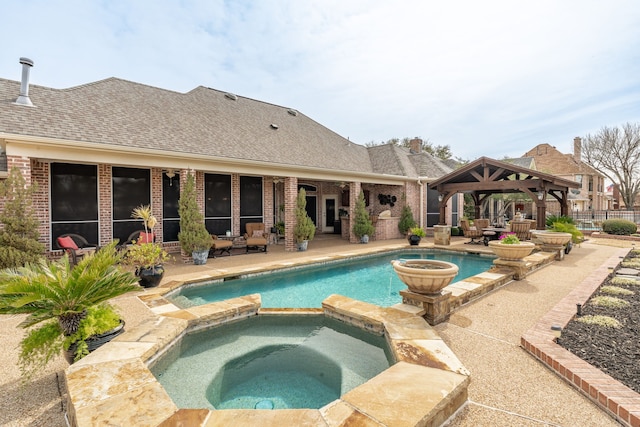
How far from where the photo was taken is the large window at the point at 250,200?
11.9 meters

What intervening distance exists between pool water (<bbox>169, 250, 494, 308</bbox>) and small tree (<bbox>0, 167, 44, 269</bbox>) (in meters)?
2.93

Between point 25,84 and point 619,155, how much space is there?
40.2m

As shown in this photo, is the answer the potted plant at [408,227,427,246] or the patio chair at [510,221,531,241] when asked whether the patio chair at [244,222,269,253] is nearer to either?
the potted plant at [408,227,427,246]

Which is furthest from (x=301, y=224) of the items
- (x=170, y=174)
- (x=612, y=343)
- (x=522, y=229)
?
(x=522, y=229)

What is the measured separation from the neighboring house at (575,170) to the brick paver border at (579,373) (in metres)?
33.9

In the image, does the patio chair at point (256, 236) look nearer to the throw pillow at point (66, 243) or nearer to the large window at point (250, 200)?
the large window at point (250, 200)

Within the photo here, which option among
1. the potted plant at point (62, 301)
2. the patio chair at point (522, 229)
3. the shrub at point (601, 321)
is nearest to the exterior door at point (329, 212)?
the patio chair at point (522, 229)

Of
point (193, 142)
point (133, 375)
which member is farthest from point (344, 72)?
point (133, 375)

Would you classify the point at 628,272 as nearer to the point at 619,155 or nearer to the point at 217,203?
the point at 217,203

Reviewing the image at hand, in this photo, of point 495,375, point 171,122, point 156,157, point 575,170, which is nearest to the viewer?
point 495,375

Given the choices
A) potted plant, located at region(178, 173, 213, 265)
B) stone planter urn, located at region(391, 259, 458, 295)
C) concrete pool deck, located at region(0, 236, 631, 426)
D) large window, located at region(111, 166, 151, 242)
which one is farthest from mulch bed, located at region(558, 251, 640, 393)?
large window, located at region(111, 166, 151, 242)

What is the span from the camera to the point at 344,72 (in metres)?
12.2

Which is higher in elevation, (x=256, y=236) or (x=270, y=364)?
(x=256, y=236)

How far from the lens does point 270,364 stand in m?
3.60
